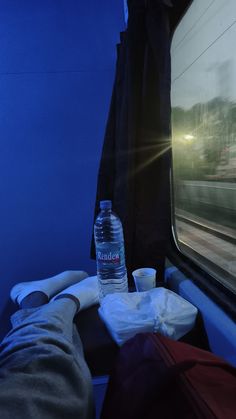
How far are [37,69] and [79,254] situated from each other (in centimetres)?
118

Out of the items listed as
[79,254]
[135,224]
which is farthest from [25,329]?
[79,254]

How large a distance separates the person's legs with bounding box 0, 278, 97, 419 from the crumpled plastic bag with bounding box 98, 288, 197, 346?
18cm

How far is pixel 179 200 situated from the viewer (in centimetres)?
160

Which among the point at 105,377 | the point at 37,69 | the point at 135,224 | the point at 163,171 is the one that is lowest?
the point at 105,377

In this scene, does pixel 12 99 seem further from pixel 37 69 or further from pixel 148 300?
pixel 148 300

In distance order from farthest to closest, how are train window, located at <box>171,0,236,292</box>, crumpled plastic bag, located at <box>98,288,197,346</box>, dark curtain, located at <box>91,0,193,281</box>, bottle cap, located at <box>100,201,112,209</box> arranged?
bottle cap, located at <box>100,201,112,209</box> < dark curtain, located at <box>91,0,193,281</box> < train window, located at <box>171,0,236,292</box> < crumpled plastic bag, located at <box>98,288,197,346</box>

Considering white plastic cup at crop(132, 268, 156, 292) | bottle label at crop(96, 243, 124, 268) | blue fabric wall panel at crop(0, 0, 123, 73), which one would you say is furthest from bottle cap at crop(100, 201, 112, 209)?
blue fabric wall panel at crop(0, 0, 123, 73)

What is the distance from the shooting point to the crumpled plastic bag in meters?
0.88

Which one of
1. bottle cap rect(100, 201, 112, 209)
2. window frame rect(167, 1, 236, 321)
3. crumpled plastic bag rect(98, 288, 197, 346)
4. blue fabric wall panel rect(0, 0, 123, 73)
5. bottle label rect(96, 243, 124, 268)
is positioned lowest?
crumpled plastic bag rect(98, 288, 197, 346)

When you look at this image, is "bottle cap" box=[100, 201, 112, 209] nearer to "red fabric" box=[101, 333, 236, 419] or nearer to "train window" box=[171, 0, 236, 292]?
"train window" box=[171, 0, 236, 292]

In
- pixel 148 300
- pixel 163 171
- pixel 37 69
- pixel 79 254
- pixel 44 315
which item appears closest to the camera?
A: pixel 44 315

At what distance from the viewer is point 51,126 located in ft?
6.22

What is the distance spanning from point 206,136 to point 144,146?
27 centimetres

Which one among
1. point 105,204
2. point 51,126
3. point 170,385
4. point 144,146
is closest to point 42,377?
point 170,385
